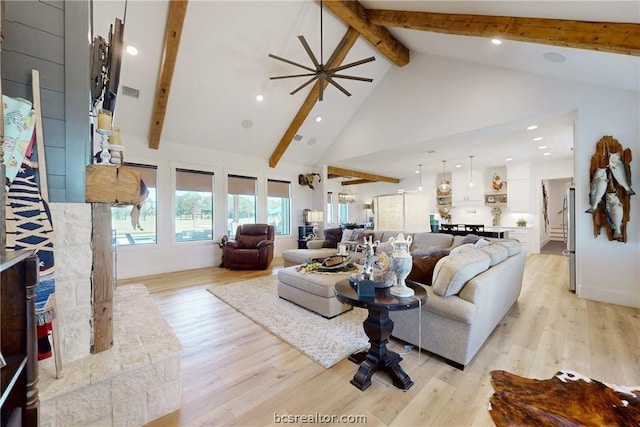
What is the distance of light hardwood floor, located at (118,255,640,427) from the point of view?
161 centimetres

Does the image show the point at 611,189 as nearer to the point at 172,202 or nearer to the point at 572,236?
the point at 572,236

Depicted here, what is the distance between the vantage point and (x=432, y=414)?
1587 mm

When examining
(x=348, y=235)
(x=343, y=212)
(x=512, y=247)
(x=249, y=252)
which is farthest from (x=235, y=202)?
(x=343, y=212)

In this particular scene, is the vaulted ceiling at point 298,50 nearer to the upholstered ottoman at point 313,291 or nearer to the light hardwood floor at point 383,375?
the light hardwood floor at point 383,375

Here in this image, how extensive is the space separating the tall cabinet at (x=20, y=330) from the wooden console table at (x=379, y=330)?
160cm

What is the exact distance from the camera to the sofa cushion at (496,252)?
2604 millimetres

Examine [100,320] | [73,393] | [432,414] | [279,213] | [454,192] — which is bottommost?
[432,414]

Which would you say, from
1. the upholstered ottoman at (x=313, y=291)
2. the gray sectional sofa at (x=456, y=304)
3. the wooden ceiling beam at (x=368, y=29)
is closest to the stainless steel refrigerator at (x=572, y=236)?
the gray sectional sofa at (x=456, y=304)

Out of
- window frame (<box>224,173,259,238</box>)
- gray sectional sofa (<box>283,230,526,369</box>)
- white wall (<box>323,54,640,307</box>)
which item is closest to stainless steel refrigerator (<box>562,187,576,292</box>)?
white wall (<box>323,54,640,307</box>)

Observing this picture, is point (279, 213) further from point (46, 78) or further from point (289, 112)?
point (46, 78)

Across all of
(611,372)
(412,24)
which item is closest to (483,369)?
(611,372)

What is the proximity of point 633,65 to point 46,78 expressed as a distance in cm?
522

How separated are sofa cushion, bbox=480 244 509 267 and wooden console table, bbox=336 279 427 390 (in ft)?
3.60

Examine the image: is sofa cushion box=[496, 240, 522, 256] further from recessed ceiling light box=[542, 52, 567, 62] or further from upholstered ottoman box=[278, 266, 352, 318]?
recessed ceiling light box=[542, 52, 567, 62]
